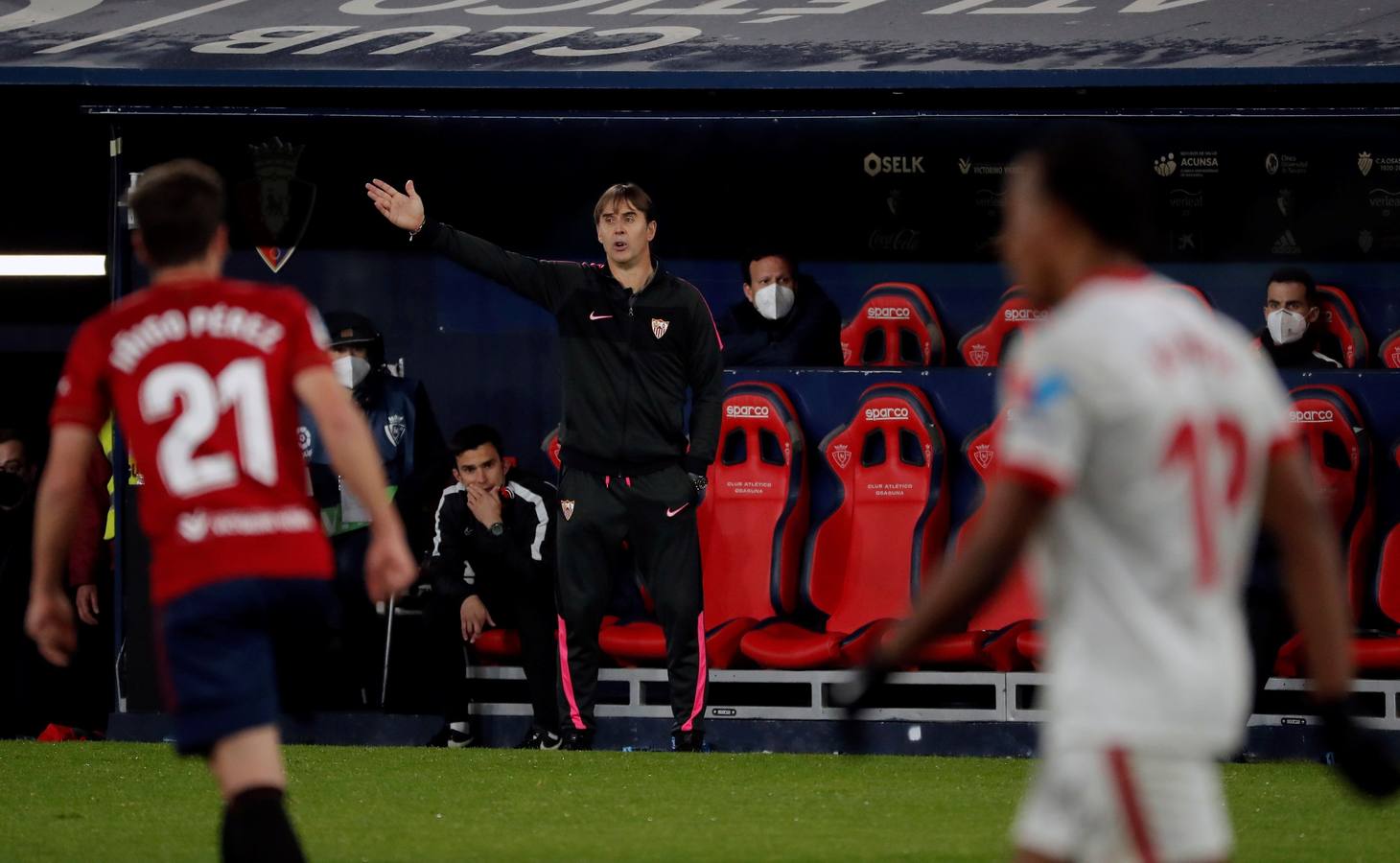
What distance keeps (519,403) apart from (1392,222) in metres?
3.86

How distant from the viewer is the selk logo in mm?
9367

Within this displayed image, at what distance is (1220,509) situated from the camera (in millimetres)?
2527

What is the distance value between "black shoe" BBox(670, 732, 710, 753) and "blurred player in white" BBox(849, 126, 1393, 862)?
5.28 meters

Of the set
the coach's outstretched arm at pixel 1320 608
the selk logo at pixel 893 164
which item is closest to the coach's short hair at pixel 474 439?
the selk logo at pixel 893 164

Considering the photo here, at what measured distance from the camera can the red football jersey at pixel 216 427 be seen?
11.3 feet

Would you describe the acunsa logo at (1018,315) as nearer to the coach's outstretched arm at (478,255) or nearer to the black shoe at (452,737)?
the coach's outstretched arm at (478,255)

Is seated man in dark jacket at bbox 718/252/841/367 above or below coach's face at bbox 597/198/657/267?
below

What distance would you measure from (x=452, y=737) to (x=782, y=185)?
2883mm

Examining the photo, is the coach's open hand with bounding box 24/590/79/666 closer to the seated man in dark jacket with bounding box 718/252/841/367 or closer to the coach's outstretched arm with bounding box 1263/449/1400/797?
the coach's outstretched arm with bounding box 1263/449/1400/797

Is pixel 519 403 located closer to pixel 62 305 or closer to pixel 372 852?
pixel 62 305

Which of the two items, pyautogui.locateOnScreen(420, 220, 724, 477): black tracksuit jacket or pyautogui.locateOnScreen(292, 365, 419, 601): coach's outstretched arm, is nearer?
pyautogui.locateOnScreen(292, 365, 419, 601): coach's outstretched arm

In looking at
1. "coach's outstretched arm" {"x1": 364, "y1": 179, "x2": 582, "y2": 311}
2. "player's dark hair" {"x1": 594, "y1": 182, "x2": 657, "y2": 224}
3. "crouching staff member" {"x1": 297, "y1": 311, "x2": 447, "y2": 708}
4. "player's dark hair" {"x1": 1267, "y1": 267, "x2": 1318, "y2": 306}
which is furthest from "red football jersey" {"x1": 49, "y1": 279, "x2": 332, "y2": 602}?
"player's dark hair" {"x1": 1267, "y1": 267, "x2": 1318, "y2": 306}

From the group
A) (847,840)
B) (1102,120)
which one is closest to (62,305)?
(1102,120)

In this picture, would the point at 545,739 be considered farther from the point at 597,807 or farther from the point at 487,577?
the point at 597,807
